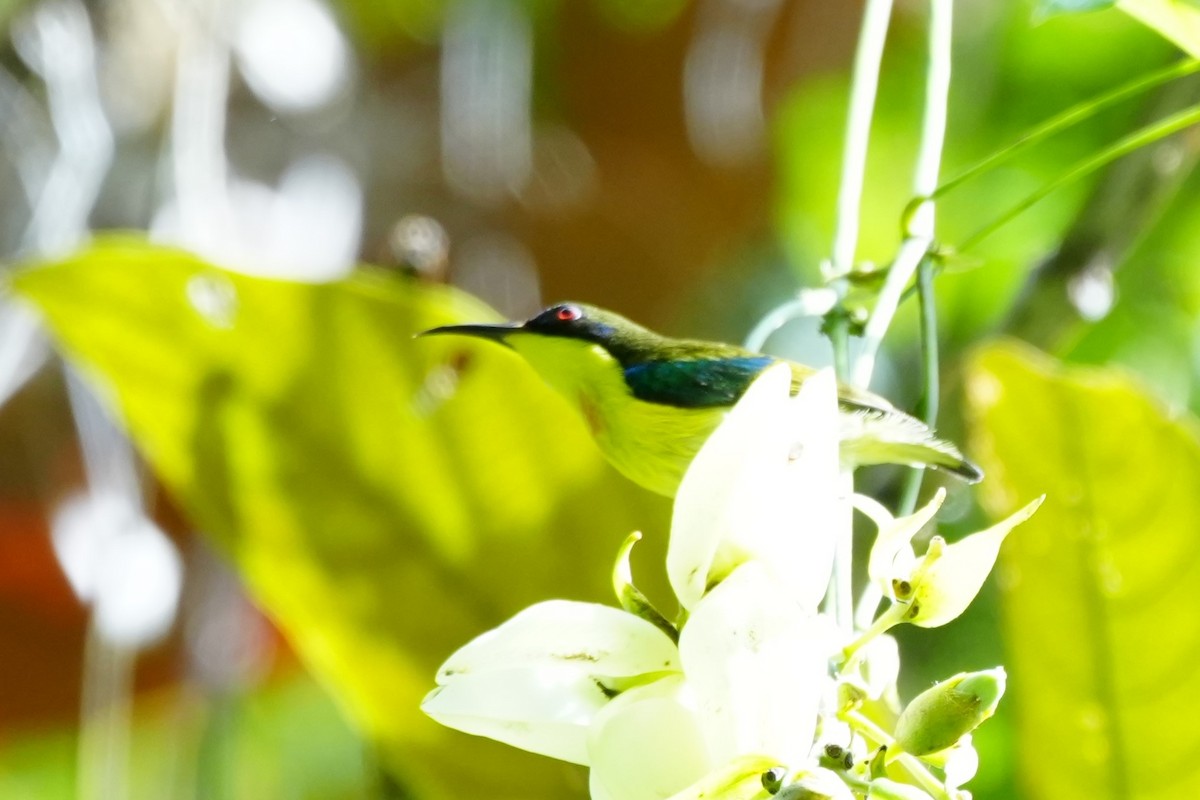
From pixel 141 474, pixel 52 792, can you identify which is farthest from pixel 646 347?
pixel 52 792

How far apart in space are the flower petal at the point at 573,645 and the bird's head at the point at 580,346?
7.8 inches

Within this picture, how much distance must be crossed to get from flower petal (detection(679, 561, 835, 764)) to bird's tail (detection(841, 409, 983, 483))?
3.8 inches

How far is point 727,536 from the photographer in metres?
0.24

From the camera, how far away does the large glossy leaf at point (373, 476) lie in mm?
562

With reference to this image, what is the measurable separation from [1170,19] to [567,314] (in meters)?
0.22

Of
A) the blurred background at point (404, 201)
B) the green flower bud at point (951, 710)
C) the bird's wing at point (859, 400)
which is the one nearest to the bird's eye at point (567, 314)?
the bird's wing at point (859, 400)

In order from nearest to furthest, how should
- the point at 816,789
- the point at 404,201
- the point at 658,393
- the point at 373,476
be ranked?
the point at 816,789, the point at 658,393, the point at 373,476, the point at 404,201

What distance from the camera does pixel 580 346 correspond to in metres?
0.47

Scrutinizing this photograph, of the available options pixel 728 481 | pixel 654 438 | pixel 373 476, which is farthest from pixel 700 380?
pixel 373 476

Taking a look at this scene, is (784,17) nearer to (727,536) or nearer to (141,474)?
(141,474)

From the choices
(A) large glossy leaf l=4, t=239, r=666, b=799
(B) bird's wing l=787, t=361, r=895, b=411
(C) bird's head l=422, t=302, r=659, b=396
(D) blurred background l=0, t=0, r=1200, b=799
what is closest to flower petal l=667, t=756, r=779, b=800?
(B) bird's wing l=787, t=361, r=895, b=411

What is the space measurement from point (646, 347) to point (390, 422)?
0.58ft

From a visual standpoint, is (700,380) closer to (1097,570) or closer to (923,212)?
(923,212)

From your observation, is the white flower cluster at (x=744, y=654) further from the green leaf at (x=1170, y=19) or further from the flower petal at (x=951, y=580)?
A: the green leaf at (x=1170, y=19)
